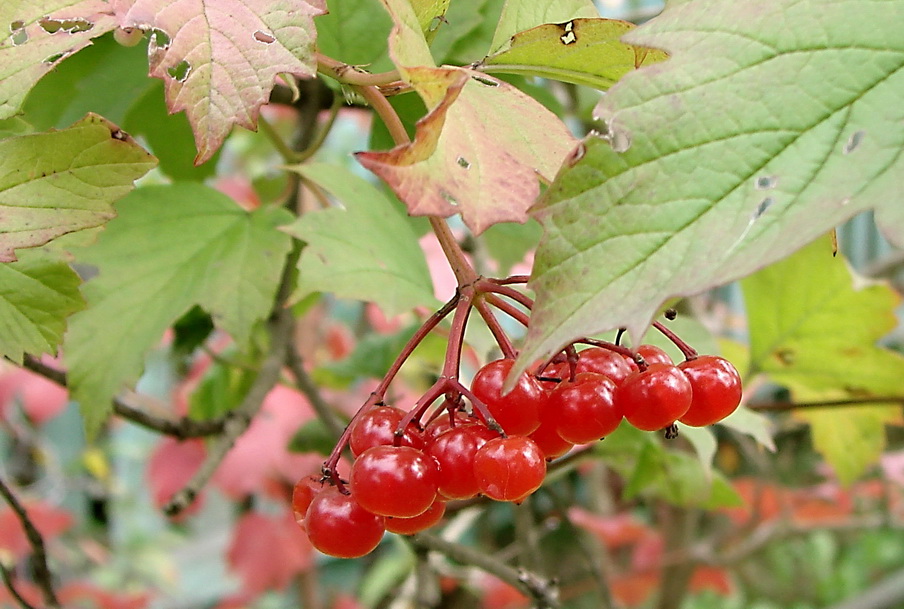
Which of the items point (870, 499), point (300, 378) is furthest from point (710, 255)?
point (870, 499)

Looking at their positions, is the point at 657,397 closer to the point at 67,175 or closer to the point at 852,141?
the point at 852,141

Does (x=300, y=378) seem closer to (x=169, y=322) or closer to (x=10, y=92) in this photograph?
(x=169, y=322)

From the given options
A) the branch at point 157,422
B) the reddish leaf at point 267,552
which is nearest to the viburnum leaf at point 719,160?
the branch at point 157,422

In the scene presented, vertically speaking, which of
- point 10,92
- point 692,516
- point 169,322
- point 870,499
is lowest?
point 870,499

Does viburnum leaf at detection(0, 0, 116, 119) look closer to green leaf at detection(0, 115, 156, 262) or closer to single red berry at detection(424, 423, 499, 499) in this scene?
green leaf at detection(0, 115, 156, 262)

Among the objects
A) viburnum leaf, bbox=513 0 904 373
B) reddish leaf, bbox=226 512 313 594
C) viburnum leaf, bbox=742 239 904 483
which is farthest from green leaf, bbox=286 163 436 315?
reddish leaf, bbox=226 512 313 594
